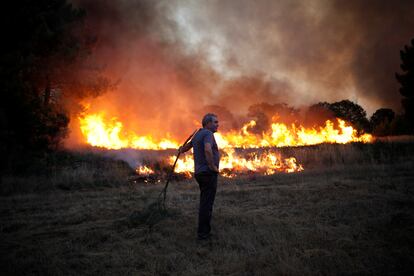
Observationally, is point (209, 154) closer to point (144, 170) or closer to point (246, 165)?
point (144, 170)

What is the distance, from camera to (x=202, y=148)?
583cm

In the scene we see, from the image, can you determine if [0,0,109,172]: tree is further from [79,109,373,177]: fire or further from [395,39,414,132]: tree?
[395,39,414,132]: tree

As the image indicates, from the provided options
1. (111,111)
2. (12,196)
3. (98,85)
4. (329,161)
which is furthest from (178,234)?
(111,111)

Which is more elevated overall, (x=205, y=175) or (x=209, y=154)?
(x=209, y=154)

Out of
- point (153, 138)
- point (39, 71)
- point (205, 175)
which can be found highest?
point (39, 71)

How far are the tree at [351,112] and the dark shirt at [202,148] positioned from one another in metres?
52.3

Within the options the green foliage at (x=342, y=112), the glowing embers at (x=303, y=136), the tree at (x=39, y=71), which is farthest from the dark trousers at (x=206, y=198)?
the green foliage at (x=342, y=112)

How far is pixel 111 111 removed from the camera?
1067 inches

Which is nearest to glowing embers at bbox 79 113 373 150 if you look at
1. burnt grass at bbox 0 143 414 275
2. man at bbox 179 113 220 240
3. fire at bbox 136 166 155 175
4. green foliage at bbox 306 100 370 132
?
fire at bbox 136 166 155 175

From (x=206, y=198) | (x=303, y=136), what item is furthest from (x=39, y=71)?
(x=303, y=136)

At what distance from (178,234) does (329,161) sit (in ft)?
45.7

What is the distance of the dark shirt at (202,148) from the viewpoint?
572 cm

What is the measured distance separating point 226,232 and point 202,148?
1.67m

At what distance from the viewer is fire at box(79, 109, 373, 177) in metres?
17.4
